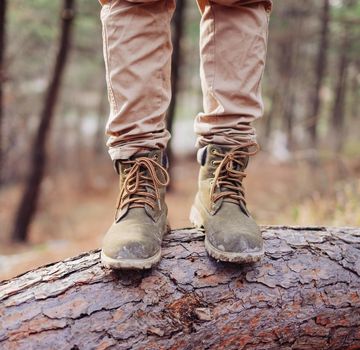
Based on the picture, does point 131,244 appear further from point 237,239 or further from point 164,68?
point 164,68

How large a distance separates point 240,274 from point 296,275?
0.72 feet

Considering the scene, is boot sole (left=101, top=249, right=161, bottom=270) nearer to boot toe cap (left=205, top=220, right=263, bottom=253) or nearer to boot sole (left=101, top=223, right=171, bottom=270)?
boot sole (left=101, top=223, right=171, bottom=270)

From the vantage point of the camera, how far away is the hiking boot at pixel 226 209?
68.2 inches

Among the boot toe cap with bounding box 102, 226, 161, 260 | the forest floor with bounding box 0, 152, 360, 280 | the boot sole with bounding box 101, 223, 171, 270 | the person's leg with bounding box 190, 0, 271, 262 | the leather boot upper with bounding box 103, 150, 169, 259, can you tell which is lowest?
the forest floor with bounding box 0, 152, 360, 280

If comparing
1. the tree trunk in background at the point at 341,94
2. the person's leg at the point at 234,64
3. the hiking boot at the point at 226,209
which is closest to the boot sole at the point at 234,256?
the hiking boot at the point at 226,209

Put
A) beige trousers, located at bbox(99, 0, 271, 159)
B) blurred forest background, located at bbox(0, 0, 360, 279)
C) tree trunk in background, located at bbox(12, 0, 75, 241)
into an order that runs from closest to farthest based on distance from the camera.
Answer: beige trousers, located at bbox(99, 0, 271, 159) < blurred forest background, located at bbox(0, 0, 360, 279) < tree trunk in background, located at bbox(12, 0, 75, 241)

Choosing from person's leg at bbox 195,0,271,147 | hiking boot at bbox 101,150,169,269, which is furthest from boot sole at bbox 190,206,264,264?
person's leg at bbox 195,0,271,147

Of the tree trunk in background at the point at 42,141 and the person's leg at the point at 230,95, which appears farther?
the tree trunk in background at the point at 42,141

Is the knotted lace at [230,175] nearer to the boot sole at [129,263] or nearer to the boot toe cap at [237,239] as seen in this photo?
the boot toe cap at [237,239]

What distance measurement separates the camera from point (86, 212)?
11.2 m

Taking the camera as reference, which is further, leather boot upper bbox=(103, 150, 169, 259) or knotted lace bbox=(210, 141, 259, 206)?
knotted lace bbox=(210, 141, 259, 206)

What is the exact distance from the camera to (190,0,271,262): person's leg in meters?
1.89

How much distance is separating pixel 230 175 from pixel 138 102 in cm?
45

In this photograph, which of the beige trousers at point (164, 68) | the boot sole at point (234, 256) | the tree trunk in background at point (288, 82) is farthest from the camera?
the tree trunk in background at point (288, 82)
